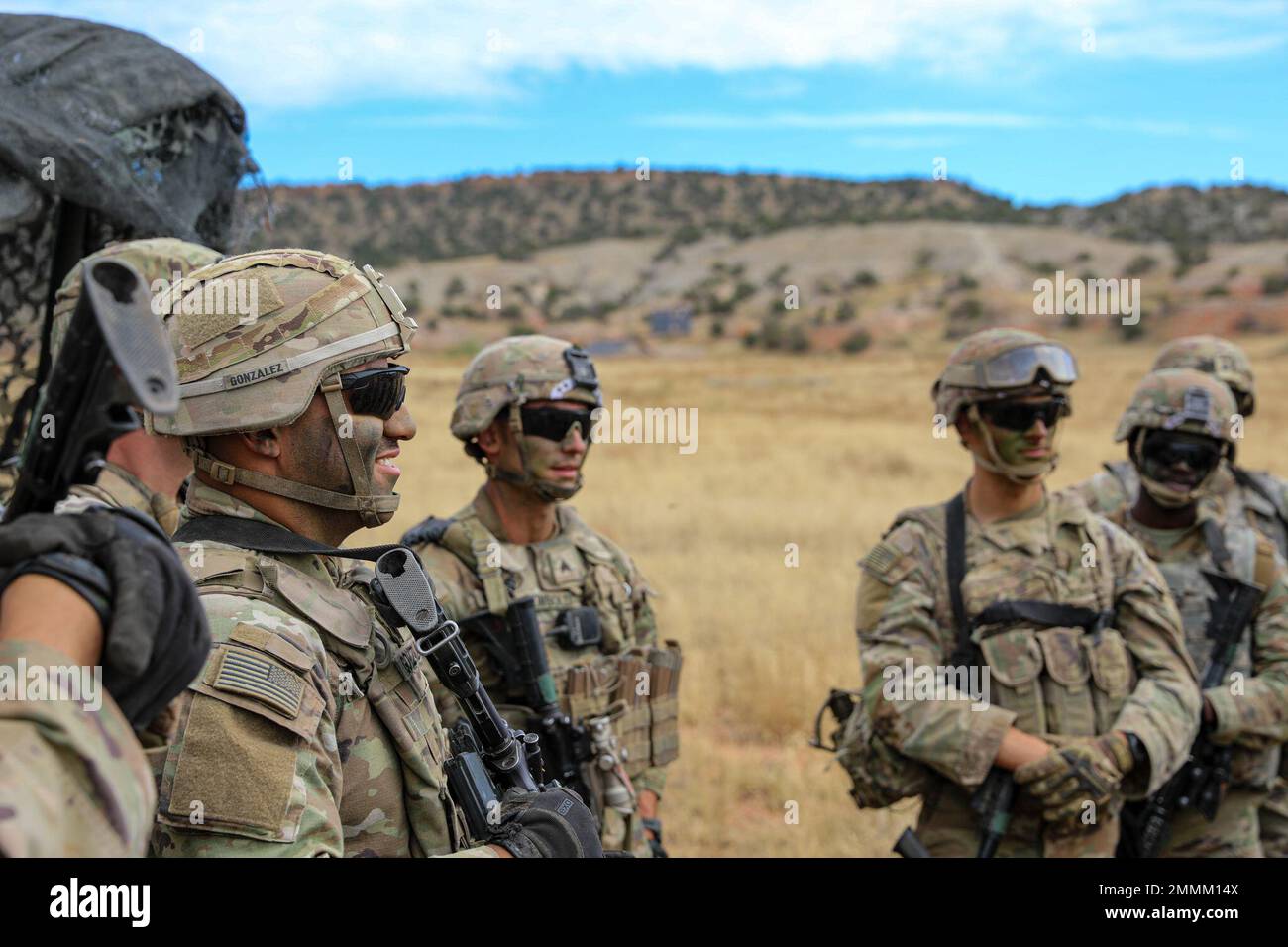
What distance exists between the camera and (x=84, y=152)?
452 cm

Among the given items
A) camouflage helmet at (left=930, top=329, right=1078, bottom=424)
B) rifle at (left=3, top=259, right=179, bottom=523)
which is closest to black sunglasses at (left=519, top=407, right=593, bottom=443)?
camouflage helmet at (left=930, top=329, right=1078, bottom=424)

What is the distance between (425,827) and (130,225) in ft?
10.3

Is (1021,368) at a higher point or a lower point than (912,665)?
higher

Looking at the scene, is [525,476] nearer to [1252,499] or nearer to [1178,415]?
[1178,415]

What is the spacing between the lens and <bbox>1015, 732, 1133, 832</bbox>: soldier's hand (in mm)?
4504

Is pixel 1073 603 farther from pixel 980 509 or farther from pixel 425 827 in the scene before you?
pixel 425 827

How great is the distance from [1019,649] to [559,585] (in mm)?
1772

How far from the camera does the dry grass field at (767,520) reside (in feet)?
27.6

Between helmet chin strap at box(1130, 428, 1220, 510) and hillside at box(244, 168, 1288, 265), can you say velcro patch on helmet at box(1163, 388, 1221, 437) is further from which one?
hillside at box(244, 168, 1288, 265)

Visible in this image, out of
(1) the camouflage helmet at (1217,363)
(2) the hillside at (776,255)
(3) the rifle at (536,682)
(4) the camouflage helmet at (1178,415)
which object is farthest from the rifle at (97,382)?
(2) the hillside at (776,255)

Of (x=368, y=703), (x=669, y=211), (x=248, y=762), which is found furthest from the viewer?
(x=669, y=211)

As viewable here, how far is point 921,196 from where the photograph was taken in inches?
3519

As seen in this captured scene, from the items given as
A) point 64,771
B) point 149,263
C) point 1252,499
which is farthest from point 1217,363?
point 64,771

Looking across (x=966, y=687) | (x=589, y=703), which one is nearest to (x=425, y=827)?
(x=589, y=703)
